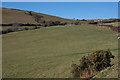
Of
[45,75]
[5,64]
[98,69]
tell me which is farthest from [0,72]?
[98,69]

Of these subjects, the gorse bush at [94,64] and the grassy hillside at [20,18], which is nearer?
the gorse bush at [94,64]

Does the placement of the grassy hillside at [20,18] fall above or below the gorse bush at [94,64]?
above

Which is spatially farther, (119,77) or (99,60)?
(99,60)

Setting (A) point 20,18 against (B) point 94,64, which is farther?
(A) point 20,18

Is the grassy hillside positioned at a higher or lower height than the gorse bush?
higher

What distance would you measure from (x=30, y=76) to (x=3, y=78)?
292 centimetres

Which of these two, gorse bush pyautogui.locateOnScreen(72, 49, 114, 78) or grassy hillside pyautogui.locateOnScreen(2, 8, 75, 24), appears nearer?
gorse bush pyautogui.locateOnScreen(72, 49, 114, 78)

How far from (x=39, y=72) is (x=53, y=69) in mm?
1586

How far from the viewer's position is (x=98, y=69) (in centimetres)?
1562

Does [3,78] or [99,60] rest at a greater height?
[99,60]

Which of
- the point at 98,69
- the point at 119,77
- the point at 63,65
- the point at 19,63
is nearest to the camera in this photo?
the point at 119,77

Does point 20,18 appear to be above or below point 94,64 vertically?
above

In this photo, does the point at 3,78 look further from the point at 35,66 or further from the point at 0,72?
the point at 35,66

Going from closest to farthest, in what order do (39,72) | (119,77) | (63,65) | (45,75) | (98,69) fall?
(119,77) → (98,69) → (45,75) → (39,72) → (63,65)
